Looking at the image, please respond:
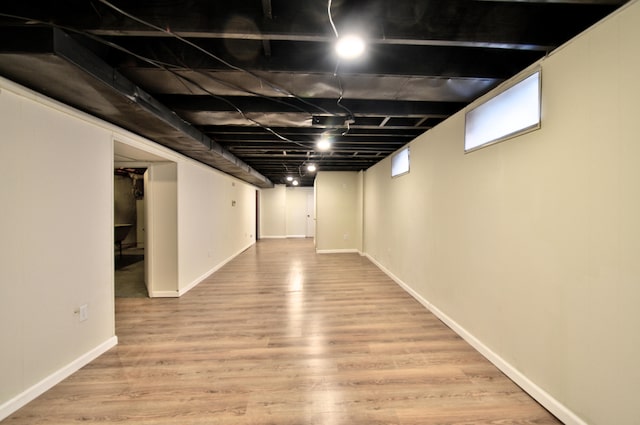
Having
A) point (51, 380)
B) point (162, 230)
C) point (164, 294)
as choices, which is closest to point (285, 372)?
point (51, 380)

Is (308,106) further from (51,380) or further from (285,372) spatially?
(51,380)

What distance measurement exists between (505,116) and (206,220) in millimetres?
4573

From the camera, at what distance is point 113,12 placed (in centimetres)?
135

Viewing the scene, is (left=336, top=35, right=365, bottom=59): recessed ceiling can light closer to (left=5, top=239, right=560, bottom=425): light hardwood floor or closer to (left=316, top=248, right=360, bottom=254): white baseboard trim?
(left=5, top=239, right=560, bottom=425): light hardwood floor

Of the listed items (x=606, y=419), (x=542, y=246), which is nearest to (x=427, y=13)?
(x=542, y=246)

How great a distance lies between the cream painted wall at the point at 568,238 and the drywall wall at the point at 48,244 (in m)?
3.41

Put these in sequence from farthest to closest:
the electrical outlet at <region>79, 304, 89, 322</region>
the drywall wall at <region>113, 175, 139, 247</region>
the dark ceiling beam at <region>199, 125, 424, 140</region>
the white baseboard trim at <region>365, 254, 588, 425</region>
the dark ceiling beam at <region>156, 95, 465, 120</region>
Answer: the drywall wall at <region>113, 175, 139, 247</region> < the dark ceiling beam at <region>199, 125, 424, 140</region> < the dark ceiling beam at <region>156, 95, 465, 120</region> < the electrical outlet at <region>79, 304, 89, 322</region> < the white baseboard trim at <region>365, 254, 588, 425</region>

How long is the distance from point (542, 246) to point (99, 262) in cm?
352

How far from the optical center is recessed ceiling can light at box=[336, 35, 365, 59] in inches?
55.2

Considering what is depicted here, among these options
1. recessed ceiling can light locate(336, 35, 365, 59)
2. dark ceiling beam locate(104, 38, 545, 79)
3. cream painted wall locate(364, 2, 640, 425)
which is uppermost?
dark ceiling beam locate(104, 38, 545, 79)

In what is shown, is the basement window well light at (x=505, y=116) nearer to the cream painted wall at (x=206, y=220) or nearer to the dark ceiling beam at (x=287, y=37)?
the dark ceiling beam at (x=287, y=37)

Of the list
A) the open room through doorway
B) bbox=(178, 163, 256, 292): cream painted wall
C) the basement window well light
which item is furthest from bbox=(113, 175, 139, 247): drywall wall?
the basement window well light

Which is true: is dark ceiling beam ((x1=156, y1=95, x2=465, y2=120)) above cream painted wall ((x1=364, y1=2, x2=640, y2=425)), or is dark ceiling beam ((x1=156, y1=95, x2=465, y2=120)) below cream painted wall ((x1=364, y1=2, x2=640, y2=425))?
above

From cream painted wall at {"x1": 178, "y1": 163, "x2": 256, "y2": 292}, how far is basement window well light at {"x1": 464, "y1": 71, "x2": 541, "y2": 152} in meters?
3.76
